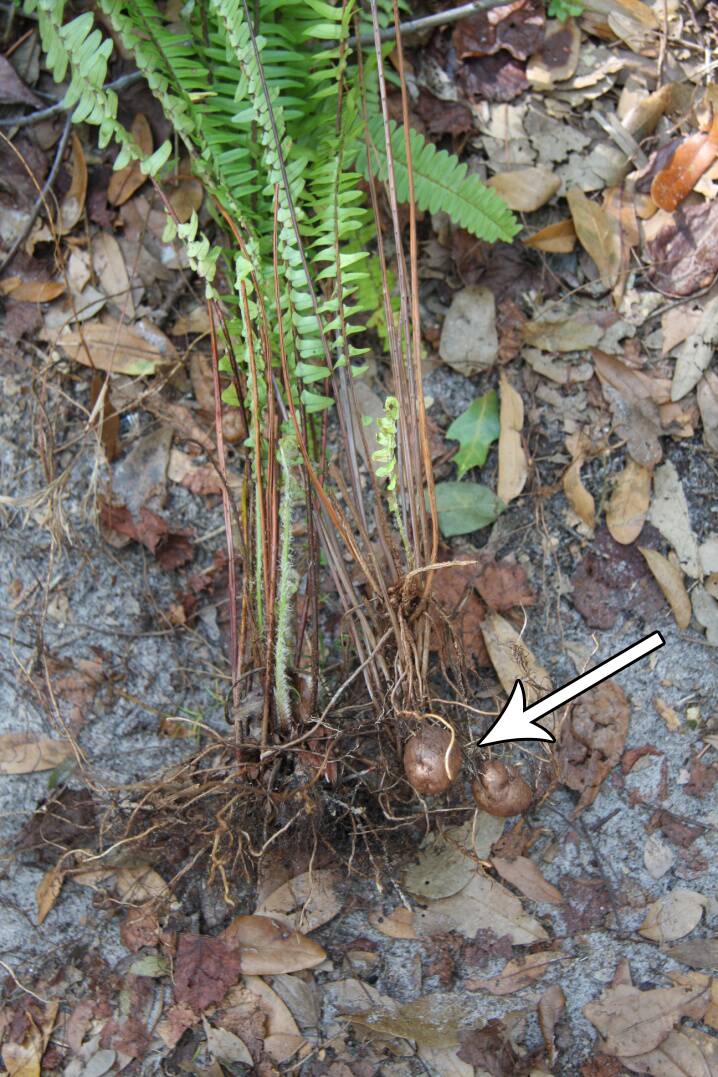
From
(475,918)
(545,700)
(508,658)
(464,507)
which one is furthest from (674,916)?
(464,507)

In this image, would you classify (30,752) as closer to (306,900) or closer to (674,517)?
(306,900)

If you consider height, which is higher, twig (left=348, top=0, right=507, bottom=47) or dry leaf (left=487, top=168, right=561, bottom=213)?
twig (left=348, top=0, right=507, bottom=47)

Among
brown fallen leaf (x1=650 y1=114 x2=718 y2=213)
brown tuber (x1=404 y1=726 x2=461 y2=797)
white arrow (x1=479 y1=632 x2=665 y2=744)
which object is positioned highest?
brown fallen leaf (x1=650 y1=114 x2=718 y2=213)

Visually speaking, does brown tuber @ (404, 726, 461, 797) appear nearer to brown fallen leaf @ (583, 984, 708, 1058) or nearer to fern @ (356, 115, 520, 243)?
brown fallen leaf @ (583, 984, 708, 1058)

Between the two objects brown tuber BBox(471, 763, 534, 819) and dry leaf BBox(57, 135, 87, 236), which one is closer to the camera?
brown tuber BBox(471, 763, 534, 819)

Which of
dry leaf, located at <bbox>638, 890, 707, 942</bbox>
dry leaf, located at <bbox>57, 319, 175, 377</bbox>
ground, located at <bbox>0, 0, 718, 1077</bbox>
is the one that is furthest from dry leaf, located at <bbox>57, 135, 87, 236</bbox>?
dry leaf, located at <bbox>638, 890, 707, 942</bbox>

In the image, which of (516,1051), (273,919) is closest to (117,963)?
(273,919)
